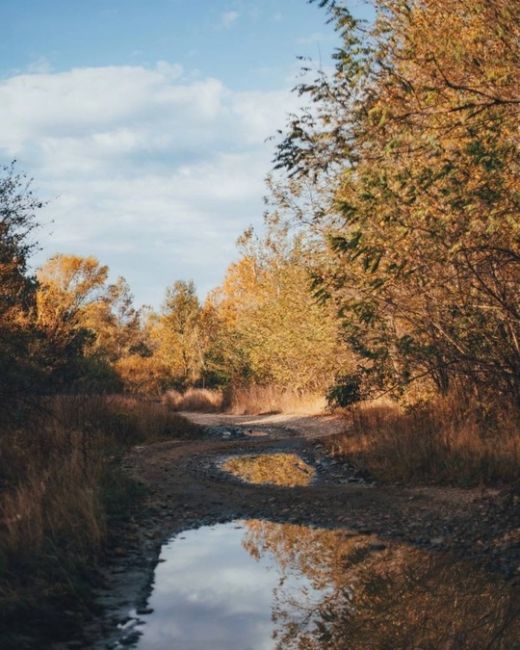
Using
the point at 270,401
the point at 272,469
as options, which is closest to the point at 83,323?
the point at 270,401

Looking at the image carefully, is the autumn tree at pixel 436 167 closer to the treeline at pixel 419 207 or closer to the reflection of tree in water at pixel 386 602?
the treeline at pixel 419 207

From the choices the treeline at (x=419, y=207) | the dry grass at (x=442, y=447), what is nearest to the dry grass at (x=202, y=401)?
the treeline at (x=419, y=207)

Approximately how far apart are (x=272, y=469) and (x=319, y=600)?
7868 millimetres

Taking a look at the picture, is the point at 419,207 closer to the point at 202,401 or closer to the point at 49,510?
the point at 49,510

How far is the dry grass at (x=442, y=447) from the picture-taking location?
10.3 metres

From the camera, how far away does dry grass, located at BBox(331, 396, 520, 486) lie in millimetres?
10336

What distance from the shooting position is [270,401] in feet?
103

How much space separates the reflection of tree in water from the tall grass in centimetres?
195

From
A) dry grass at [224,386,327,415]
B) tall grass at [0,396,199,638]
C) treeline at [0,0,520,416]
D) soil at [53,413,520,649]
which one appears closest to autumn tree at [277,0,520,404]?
treeline at [0,0,520,416]

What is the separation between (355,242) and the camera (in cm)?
764

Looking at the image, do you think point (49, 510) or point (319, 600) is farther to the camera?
point (49, 510)

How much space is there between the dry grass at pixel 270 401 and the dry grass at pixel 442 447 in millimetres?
11770

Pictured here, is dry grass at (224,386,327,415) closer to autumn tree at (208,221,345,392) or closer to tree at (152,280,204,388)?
autumn tree at (208,221,345,392)

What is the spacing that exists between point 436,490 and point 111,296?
57.6m
